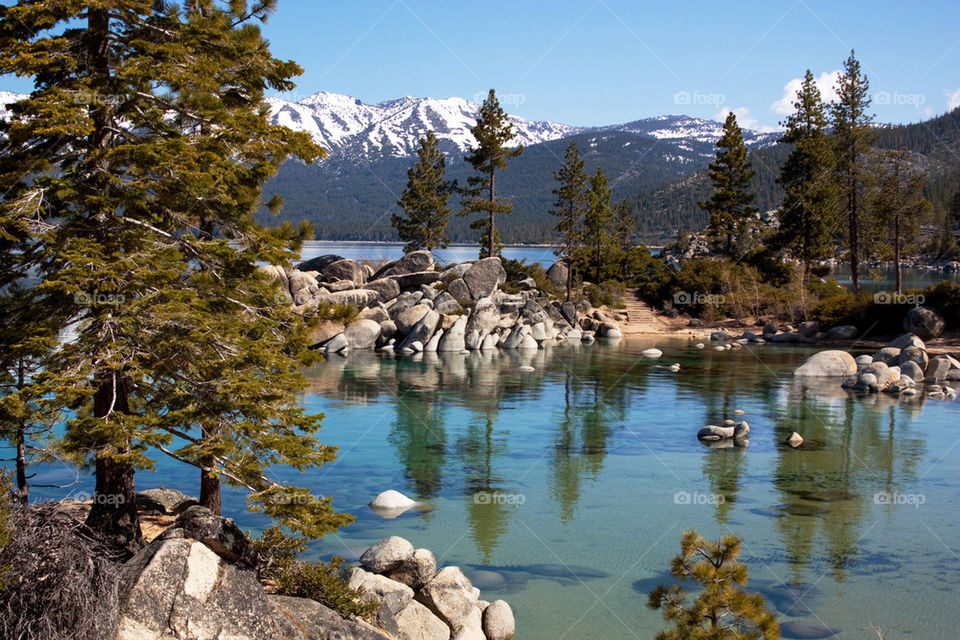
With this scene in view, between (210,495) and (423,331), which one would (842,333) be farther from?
(210,495)

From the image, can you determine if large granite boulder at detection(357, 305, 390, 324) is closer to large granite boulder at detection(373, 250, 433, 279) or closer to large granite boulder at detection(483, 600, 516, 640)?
large granite boulder at detection(373, 250, 433, 279)

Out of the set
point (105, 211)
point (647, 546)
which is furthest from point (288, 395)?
point (647, 546)

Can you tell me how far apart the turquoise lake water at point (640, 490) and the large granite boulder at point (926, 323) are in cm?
1254

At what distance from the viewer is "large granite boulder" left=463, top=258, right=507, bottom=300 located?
50.7m

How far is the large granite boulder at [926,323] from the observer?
41688mm

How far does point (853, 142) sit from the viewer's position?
162 ft

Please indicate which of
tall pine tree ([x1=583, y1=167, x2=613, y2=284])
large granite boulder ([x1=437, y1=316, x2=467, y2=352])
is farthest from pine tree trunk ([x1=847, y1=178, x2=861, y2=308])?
large granite boulder ([x1=437, y1=316, x2=467, y2=352])

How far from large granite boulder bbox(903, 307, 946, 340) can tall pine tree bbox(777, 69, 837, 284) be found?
12328 mm

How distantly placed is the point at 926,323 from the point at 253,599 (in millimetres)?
43801

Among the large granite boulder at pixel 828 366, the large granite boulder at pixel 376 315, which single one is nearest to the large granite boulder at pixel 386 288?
the large granite boulder at pixel 376 315

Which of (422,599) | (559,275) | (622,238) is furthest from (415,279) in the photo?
(622,238)

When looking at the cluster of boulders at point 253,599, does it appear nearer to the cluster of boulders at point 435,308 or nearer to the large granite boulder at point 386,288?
the cluster of boulders at point 435,308

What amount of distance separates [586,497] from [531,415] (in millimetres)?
9308

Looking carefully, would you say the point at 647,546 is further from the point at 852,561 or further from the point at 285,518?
the point at 285,518
